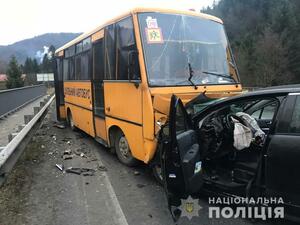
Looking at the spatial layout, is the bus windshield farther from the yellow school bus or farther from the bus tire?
the bus tire

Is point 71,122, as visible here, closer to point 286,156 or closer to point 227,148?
point 227,148

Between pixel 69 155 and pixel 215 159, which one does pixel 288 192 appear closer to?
pixel 215 159

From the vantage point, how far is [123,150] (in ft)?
24.1

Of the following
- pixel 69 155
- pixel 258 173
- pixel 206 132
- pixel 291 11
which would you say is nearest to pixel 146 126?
pixel 206 132

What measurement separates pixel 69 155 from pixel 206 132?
433 centimetres

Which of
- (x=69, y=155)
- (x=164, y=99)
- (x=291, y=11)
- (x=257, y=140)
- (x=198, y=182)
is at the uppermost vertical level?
(x=291, y=11)

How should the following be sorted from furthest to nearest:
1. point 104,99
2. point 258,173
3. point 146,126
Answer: point 104,99 → point 146,126 → point 258,173

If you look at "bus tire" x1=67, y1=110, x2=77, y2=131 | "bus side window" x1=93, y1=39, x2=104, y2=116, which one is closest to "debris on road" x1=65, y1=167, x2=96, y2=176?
"bus side window" x1=93, y1=39, x2=104, y2=116

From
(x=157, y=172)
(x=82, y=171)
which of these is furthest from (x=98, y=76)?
(x=157, y=172)

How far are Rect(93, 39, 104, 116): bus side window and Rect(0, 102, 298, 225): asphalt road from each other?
42.7 inches

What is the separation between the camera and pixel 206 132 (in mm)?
5059

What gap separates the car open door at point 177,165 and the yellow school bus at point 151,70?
1.05 metres

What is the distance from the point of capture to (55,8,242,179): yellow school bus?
601 cm

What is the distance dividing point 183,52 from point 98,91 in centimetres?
263
